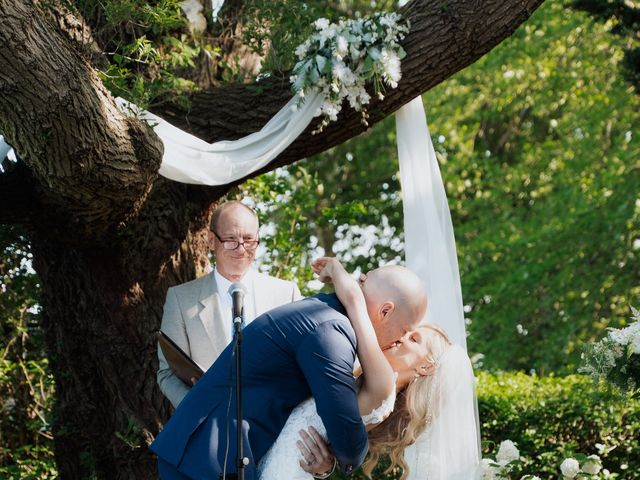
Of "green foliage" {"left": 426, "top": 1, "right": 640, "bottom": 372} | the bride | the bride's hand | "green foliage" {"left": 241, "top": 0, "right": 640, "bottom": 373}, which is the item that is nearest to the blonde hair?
the bride

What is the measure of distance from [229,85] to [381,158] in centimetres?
1117

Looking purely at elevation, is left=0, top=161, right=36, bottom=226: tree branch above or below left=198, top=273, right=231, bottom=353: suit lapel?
above

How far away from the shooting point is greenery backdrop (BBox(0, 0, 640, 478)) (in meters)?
7.94

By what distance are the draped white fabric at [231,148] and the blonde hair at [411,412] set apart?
250 cm

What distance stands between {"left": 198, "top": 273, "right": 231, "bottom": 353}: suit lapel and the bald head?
2.08 metres

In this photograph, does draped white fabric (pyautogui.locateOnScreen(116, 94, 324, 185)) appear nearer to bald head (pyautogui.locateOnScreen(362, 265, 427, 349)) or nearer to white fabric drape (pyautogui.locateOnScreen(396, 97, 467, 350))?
white fabric drape (pyautogui.locateOnScreen(396, 97, 467, 350))

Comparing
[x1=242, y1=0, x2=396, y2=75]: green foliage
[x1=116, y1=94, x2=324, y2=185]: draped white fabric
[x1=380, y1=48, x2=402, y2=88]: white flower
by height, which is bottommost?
[x1=116, y1=94, x2=324, y2=185]: draped white fabric

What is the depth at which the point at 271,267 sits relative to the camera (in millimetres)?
8531

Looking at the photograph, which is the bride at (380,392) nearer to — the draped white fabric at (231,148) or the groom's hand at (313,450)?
the groom's hand at (313,450)

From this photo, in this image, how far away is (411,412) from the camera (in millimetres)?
3996

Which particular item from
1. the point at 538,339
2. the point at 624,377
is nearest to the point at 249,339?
the point at 624,377

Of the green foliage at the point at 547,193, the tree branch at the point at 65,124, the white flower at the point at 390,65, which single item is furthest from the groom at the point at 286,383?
the green foliage at the point at 547,193

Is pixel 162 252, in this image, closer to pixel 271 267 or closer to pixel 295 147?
pixel 295 147

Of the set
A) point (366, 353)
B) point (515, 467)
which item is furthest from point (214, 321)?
point (366, 353)
